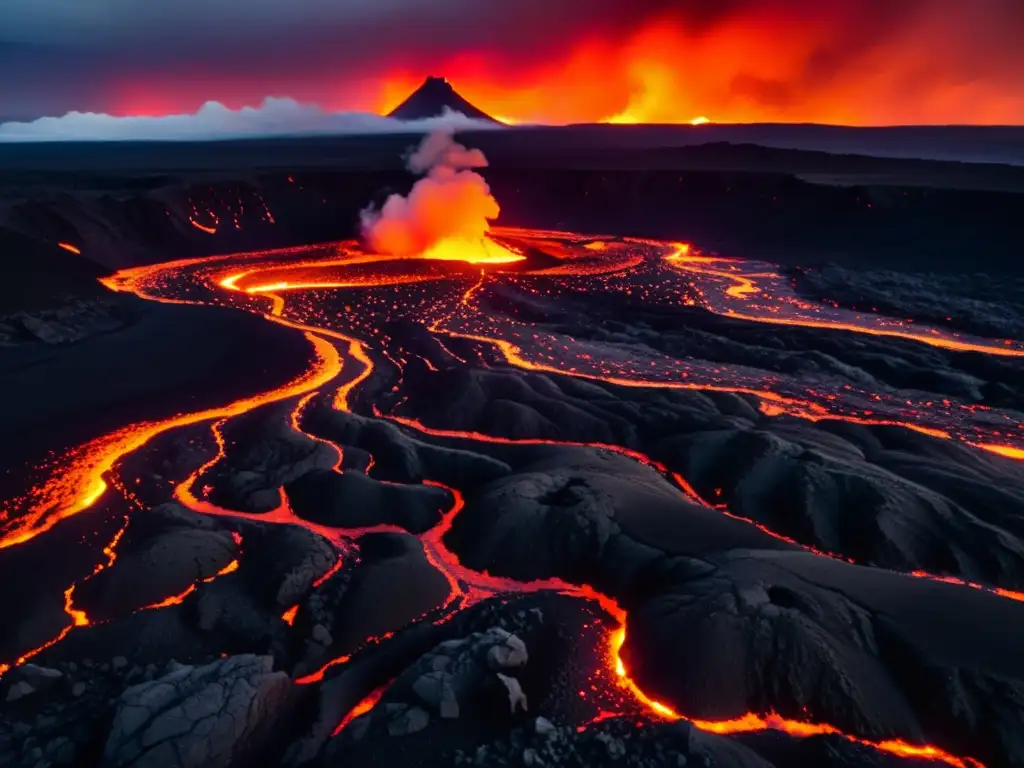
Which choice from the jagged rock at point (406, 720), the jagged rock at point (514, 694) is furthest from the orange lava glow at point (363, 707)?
Answer: the jagged rock at point (514, 694)

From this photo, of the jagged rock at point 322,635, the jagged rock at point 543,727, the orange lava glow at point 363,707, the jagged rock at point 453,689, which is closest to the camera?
the jagged rock at point 543,727

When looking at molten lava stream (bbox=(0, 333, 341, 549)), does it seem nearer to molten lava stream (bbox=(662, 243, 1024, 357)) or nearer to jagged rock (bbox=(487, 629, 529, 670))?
jagged rock (bbox=(487, 629, 529, 670))

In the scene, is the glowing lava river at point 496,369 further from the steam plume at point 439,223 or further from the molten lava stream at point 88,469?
the steam plume at point 439,223

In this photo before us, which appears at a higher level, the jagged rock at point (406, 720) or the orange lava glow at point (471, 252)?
the jagged rock at point (406, 720)

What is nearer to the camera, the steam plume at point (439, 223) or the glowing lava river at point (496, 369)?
the glowing lava river at point (496, 369)

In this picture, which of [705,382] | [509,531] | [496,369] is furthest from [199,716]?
[705,382]

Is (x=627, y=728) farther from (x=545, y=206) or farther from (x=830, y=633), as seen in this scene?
(x=545, y=206)

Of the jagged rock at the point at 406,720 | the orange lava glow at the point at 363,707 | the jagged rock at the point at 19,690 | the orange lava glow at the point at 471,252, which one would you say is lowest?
the orange lava glow at the point at 471,252

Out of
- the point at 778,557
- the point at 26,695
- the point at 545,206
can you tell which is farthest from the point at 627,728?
the point at 545,206
